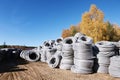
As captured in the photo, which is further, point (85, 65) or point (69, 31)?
point (69, 31)

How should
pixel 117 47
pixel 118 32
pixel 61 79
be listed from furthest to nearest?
pixel 118 32
pixel 117 47
pixel 61 79

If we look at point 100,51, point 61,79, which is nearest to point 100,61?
point 100,51

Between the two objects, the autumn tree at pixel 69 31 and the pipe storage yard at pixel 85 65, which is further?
the autumn tree at pixel 69 31

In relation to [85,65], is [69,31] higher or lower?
higher

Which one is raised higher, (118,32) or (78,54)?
(118,32)

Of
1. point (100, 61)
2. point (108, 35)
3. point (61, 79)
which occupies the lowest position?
point (61, 79)

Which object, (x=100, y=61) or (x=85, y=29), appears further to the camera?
(x=85, y=29)

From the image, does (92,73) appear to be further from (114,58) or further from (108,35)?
(108,35)

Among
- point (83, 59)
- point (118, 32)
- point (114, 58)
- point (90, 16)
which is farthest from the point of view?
point (118, 32)

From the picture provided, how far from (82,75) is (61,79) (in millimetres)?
1800

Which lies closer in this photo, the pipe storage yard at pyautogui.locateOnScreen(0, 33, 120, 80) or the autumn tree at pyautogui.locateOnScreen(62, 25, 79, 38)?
the pipe storage yard at pyautogui.locateOnScreen(0, 33, 120, 80)

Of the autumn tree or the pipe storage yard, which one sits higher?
the autumn tree

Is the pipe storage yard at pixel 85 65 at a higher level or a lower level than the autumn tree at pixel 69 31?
lower

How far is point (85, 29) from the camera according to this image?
161 feet
